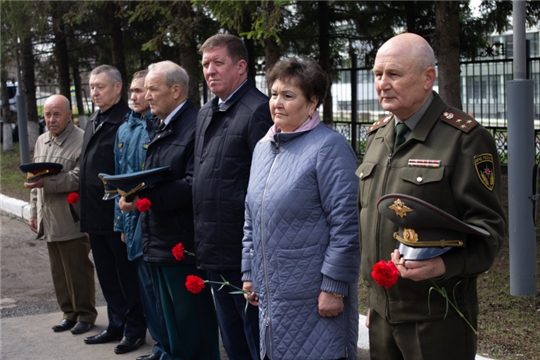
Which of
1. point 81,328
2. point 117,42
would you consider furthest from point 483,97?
point 81,328

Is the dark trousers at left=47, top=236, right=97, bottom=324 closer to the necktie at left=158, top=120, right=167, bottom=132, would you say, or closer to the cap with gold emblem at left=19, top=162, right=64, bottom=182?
the cap with gold emblem at left=19, top=162, right=64, bottom=182

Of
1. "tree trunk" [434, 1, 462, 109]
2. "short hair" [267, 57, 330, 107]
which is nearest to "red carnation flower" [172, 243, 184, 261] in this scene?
"short hair" [267, 57, 330, 107]

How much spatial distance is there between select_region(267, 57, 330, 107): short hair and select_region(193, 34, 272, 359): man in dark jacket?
59cm

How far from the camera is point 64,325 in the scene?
622 centimetres

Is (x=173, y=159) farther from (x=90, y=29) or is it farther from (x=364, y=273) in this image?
(x=90, y=29)

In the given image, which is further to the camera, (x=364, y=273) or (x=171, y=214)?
(x=171, y=214)

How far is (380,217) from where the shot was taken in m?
2.90

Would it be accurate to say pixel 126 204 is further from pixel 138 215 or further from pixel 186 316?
pixel 186 316

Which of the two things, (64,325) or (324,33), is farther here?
(324,33)

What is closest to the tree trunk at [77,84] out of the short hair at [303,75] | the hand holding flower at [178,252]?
the hand holding flower at [178,252]

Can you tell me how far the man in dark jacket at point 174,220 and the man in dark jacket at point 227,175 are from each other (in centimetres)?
36

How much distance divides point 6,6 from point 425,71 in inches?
509

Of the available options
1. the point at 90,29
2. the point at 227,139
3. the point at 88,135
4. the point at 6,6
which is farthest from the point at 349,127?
the point at 227,139

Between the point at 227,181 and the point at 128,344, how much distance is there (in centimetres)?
216
